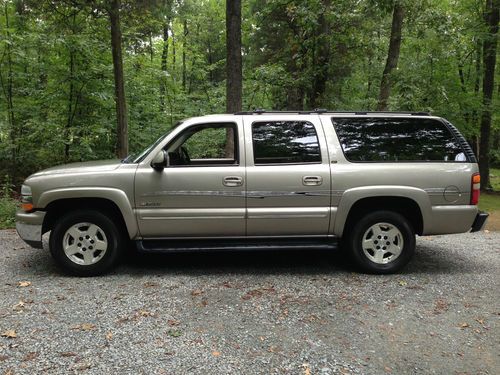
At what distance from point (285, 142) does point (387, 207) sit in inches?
60.9

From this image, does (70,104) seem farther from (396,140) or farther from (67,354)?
(67,354)

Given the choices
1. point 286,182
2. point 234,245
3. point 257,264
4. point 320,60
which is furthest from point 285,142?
point 320,60

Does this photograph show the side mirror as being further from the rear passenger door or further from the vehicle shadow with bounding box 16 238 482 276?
the vehicle shadow with bounding box 16 238 482 276

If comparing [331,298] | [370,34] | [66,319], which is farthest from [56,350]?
[370,34]

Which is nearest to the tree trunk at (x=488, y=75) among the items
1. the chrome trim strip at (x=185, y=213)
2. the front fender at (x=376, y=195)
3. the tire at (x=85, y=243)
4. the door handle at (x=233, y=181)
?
the front fender at (x=376, y=195)

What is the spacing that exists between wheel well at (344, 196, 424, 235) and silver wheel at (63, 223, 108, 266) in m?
3.02

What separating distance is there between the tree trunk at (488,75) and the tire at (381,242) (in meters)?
11.9

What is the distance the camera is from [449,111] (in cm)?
1445

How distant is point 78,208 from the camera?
5.03 m

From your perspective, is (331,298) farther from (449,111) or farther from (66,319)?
(449,111)

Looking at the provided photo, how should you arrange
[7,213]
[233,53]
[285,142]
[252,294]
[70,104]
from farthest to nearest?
[70,104] < [233,53] < [7,213] < [285,142] < [252,294]

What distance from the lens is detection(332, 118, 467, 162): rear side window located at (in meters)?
5.23

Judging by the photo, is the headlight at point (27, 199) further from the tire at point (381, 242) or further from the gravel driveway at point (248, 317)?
the tire at point (381, 242)

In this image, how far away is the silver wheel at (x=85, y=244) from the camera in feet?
16.4
